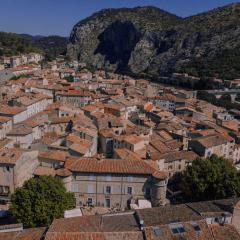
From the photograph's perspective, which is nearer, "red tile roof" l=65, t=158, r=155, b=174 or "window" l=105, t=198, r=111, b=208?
"red tile roof" l=65, t=158, r=155, b=174

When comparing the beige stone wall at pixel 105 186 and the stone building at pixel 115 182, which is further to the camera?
the beige stone wall at pixel 105 186

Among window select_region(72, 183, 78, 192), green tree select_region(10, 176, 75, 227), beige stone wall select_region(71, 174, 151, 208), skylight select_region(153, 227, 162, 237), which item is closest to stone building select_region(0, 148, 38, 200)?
green tree select_region(10, 176, 75, 227)

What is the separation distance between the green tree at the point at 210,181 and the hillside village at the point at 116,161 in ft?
11.5

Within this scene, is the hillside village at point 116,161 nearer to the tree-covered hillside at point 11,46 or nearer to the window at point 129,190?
the window at point 129,190

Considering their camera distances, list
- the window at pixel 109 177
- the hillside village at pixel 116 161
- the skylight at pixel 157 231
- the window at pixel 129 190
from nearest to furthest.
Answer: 1. the skylight at pixel 157 231
2. the hillside village at pixel 116 161
3. the window at pixel 109 177
4. the window at pixel 129 190

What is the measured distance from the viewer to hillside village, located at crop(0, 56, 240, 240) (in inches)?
1086

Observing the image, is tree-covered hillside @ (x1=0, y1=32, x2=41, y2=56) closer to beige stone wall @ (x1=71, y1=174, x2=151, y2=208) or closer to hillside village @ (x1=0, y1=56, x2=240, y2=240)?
hillside village @ (x1=0, y1=56, x2=240, y2=240)

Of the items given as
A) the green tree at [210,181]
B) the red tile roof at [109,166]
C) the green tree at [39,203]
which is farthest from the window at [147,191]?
the green tree at [39,203]

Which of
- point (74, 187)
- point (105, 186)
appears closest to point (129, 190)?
point (105, 186)

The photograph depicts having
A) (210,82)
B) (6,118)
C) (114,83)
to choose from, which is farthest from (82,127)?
(210,82)

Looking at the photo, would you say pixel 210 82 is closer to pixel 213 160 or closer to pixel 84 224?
pixel 213 160

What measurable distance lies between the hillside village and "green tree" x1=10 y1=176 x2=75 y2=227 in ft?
6.54

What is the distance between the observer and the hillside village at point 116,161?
1086 inches

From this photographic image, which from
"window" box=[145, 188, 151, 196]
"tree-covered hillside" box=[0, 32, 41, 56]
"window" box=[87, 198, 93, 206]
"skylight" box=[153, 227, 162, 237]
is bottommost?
"window" box=[87, 198, 93, 206]
